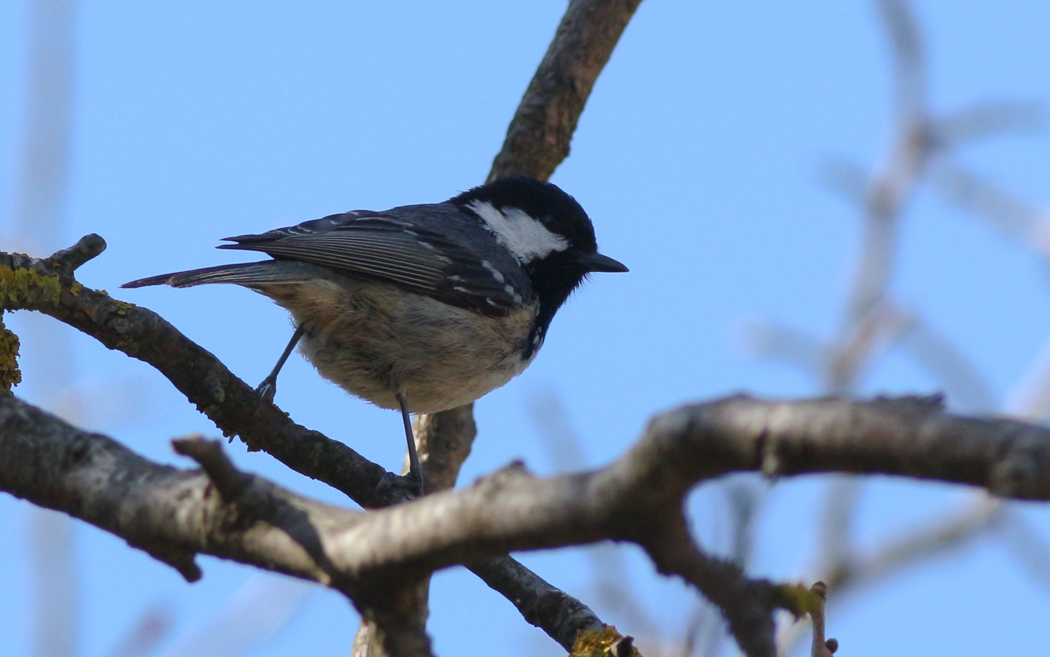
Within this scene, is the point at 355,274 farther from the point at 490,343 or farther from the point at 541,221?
the point at 541,221

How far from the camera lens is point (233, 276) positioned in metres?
4.40

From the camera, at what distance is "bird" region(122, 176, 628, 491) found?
4.70 metres

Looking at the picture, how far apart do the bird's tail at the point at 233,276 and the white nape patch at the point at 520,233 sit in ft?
5.07

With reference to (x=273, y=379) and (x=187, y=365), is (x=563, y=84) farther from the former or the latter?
(x=187, y=365)

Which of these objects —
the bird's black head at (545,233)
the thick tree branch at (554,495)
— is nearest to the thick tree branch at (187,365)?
the thick tree branch at (554,495)

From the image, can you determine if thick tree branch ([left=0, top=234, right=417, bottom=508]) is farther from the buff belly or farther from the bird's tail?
the buff belly

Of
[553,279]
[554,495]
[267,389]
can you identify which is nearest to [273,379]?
[267,389]

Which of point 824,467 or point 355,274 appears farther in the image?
point 355,274

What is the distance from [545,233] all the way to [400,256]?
1.19 meters

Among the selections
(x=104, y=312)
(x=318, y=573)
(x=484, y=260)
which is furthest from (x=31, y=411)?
(x=484, y=260)

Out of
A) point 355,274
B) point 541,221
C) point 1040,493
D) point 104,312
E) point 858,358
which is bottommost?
point 1040,493

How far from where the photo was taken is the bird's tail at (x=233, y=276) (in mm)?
4082

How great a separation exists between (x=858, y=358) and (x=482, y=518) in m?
3.80

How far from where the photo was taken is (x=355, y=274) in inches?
190
